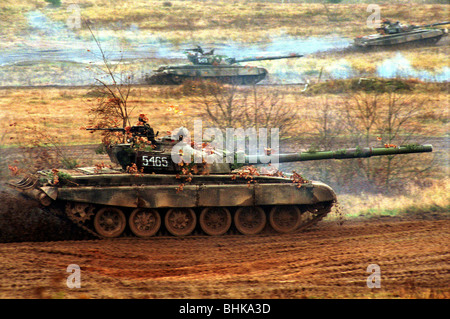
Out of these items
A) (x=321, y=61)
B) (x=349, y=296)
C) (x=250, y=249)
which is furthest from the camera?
(x=321, y=61)

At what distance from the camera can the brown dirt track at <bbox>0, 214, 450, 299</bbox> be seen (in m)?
13.3

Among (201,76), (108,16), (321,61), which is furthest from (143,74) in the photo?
(321,61)

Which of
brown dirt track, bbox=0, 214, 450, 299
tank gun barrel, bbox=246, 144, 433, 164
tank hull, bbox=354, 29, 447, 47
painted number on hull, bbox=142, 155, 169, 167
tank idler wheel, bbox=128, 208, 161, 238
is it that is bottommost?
brown dirt track, bbox=0, 214, 450, 299

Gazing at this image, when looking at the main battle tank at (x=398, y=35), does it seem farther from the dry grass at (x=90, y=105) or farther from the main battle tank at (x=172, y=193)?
the main battle tank at (x=172, y=193)

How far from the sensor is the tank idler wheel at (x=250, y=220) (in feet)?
59.1

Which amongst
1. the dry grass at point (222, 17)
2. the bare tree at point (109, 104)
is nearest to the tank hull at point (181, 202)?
the bare tree at point (109, 104)

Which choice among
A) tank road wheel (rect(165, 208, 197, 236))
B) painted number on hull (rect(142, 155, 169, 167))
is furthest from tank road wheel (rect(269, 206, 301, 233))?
painted number on hull (rect(142, 155, 169, 167))

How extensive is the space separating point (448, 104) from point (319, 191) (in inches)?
684

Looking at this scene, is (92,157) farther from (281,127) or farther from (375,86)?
(375,86)

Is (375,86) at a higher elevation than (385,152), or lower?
higher

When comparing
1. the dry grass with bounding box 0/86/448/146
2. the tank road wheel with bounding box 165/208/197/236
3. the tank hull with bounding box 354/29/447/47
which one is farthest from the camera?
the tank hull with bounding box 354/29/447/47

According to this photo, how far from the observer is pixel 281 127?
25531 mm

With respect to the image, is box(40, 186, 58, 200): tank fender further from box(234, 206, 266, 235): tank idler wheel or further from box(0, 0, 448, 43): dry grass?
box(0, 0, 448, 43): dry grass

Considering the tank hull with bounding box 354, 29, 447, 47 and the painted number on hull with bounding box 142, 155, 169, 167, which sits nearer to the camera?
the painted number on hull with bounding box 142, 155, 169, 167
